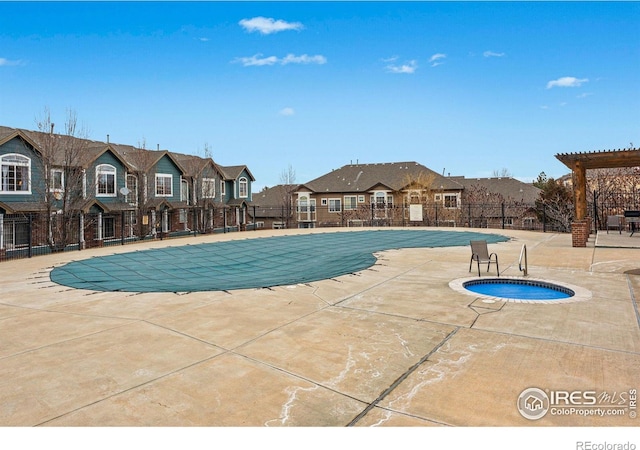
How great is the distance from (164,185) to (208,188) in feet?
10.7

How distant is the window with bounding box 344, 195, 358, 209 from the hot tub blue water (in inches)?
1402

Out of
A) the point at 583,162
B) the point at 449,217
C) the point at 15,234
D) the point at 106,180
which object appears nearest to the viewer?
the point at 583,162

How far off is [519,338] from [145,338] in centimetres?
480

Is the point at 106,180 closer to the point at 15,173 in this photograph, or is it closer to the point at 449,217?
the point at 15,173

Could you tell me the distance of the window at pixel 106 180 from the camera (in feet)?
78.6

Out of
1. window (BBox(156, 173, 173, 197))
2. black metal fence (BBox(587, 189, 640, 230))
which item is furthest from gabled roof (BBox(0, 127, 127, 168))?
black metal fence (BBox(587, 189, 640, 230))

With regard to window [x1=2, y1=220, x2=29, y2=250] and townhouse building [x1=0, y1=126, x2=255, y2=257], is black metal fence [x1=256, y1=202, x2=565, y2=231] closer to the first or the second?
townhouse building [x1=0, y1=126, x2=255, y2=257]

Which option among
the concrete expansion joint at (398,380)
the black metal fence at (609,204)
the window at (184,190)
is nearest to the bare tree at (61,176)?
the window at (184,190)

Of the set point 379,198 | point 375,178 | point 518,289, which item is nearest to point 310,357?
point 518,289

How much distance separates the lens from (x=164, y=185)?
2864 cm

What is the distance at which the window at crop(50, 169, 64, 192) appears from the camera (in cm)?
2009

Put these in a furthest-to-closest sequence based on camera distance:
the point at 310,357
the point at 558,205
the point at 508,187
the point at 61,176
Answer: the point at 508,187
the point at 558,205
the point at 61,176
the point at 310,357

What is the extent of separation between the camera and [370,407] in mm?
3123

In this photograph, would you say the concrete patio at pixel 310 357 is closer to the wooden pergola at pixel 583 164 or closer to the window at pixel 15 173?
the wooden pergola at pixel 583 164
